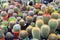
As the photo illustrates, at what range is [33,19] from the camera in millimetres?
975

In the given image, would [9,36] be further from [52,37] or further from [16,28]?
[52,37]

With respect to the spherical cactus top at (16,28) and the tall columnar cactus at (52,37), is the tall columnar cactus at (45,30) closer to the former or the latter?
the tall columnar cactus at (52,37)

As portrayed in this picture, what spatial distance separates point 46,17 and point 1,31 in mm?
258

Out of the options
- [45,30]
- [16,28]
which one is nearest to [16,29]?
[16,28]

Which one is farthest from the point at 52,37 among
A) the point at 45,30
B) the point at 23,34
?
the point at 23,34

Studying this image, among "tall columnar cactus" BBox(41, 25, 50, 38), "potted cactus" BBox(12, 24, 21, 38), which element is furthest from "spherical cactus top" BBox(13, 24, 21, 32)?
"tall columnar cactus" BBox(41, 25, 50, 38)

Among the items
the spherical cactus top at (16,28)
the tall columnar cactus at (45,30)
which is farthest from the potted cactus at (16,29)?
the tall columnar cactus at (45,30)

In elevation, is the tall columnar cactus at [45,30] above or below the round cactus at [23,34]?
above

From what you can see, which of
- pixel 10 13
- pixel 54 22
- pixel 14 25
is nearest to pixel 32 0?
pixel 10 13

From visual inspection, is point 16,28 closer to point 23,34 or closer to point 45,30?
point 23,34

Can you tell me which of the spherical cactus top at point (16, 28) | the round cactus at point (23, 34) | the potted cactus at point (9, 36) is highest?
the spherical cactus top at point (16, 28)

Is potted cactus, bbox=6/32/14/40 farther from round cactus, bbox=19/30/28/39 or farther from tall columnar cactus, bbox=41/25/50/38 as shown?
tall columnar cactus, bbox=41/25/50/38

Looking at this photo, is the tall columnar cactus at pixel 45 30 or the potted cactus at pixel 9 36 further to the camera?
the potted cactus at pixel 9 36

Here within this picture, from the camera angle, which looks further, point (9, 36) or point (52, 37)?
point (9, 36)
